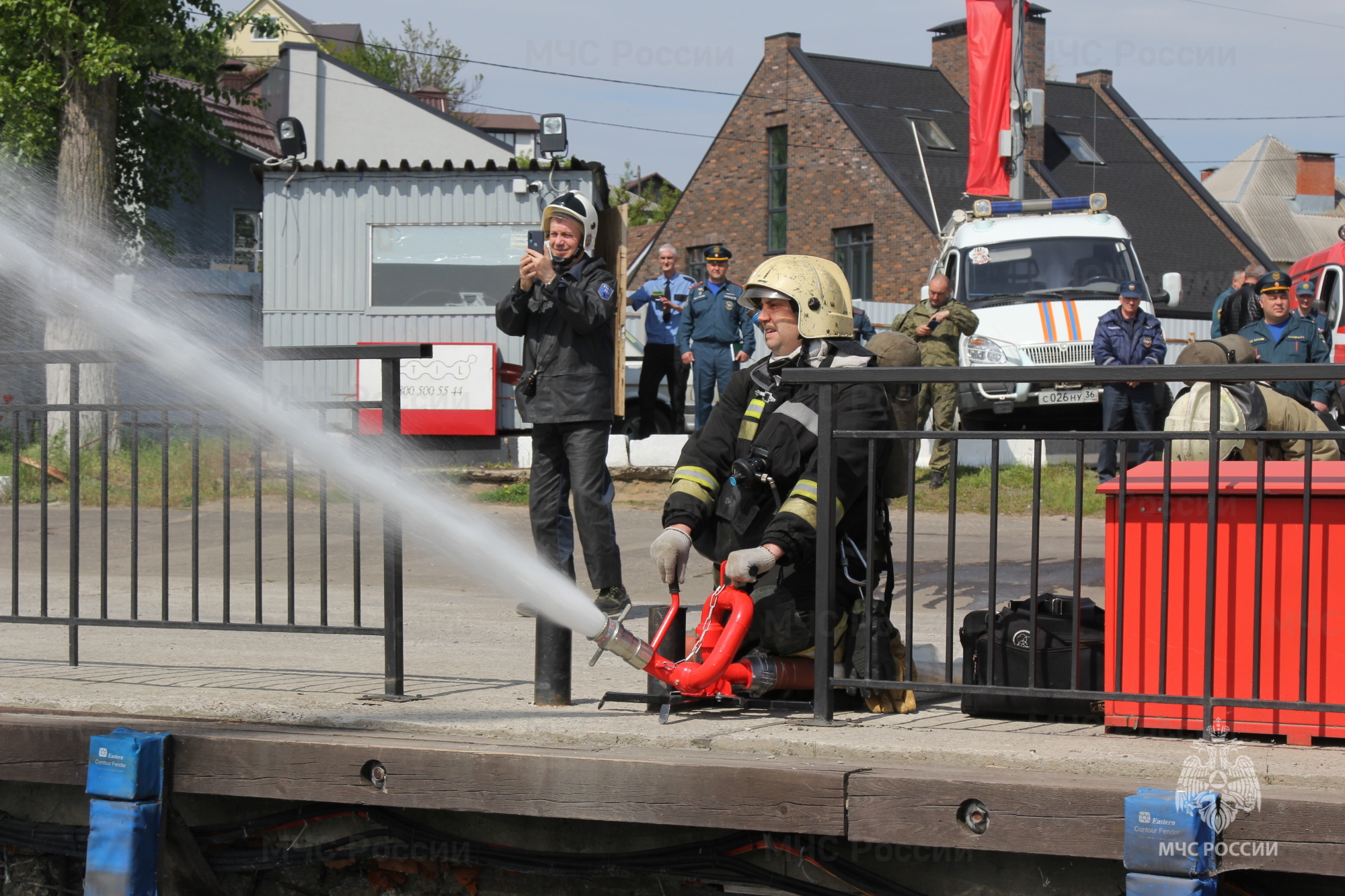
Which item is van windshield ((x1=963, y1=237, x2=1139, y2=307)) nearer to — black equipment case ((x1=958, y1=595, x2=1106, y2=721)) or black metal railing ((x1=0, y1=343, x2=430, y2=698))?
black metal railing ((x1=0, y1=343, x2=430, y2=698))

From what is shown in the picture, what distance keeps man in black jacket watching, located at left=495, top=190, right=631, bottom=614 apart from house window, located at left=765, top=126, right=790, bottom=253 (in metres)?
31.2

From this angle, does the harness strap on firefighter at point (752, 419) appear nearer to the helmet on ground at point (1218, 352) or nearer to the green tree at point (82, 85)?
the helmet on ground at point (1218, 352)

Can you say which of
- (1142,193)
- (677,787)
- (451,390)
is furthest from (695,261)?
(677,787)

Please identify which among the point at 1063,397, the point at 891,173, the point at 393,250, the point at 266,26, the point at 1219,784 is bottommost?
the point at 1219,784

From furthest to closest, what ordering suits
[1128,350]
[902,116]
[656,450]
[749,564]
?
[902,116] → [656,450] → [1128,350] → [749,564]

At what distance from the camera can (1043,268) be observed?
45.5 ft

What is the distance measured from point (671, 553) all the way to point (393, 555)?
1057mm

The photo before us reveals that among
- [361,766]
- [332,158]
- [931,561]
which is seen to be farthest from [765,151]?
[361,766]

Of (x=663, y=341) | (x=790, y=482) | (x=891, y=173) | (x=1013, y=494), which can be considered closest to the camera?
(x=790, y=482)

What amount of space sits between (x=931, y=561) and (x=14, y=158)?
11.5 meters

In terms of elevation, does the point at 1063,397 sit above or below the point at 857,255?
below

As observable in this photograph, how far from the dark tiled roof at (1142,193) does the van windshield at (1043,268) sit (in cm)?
2362

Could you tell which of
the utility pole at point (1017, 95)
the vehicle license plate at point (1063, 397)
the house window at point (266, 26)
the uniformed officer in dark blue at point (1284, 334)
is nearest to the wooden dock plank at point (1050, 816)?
the uniformed officer in dark blue at point (1284, 334)

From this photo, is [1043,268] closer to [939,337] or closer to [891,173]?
[939,337]
